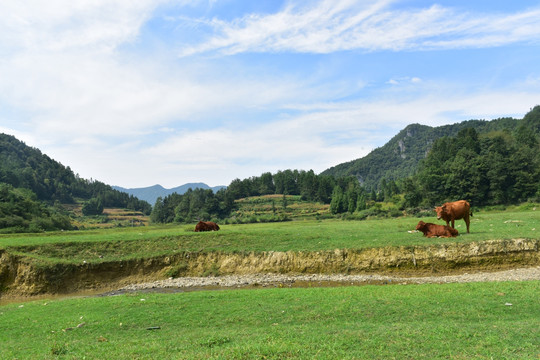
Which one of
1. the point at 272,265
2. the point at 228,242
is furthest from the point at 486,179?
the point at 228,242

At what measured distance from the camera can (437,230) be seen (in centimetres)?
2364

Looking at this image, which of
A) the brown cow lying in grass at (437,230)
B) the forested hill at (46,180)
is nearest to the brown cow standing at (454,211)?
the brown cow lying in grass at (437,230)

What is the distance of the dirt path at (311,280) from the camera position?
61.9 ft

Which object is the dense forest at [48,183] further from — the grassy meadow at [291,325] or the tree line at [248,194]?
the grassy meadow at [291,325]

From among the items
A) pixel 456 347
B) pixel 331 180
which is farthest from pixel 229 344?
pixel 331 180

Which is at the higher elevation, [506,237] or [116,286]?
[506,237]

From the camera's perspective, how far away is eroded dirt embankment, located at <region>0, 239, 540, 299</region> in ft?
68.3

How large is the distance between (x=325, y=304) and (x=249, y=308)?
9.21 feet

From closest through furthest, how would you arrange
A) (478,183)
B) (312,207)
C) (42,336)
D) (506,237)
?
1. (42,336)
2. (506,237)
3. (478,183)
4. (312,207)

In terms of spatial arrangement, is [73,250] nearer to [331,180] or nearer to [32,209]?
[32,209]

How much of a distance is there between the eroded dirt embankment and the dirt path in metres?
0.76

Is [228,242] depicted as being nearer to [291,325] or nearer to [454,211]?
[291,325]

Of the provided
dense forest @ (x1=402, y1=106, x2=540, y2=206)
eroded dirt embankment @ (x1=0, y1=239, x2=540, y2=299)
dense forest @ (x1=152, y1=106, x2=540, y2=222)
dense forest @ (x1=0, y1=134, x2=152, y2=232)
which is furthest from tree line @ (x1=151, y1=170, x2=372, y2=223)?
eroded dirt embankment @ (x1=0, y1=239, x2=540, y2=299)

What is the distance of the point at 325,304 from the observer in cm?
1200
